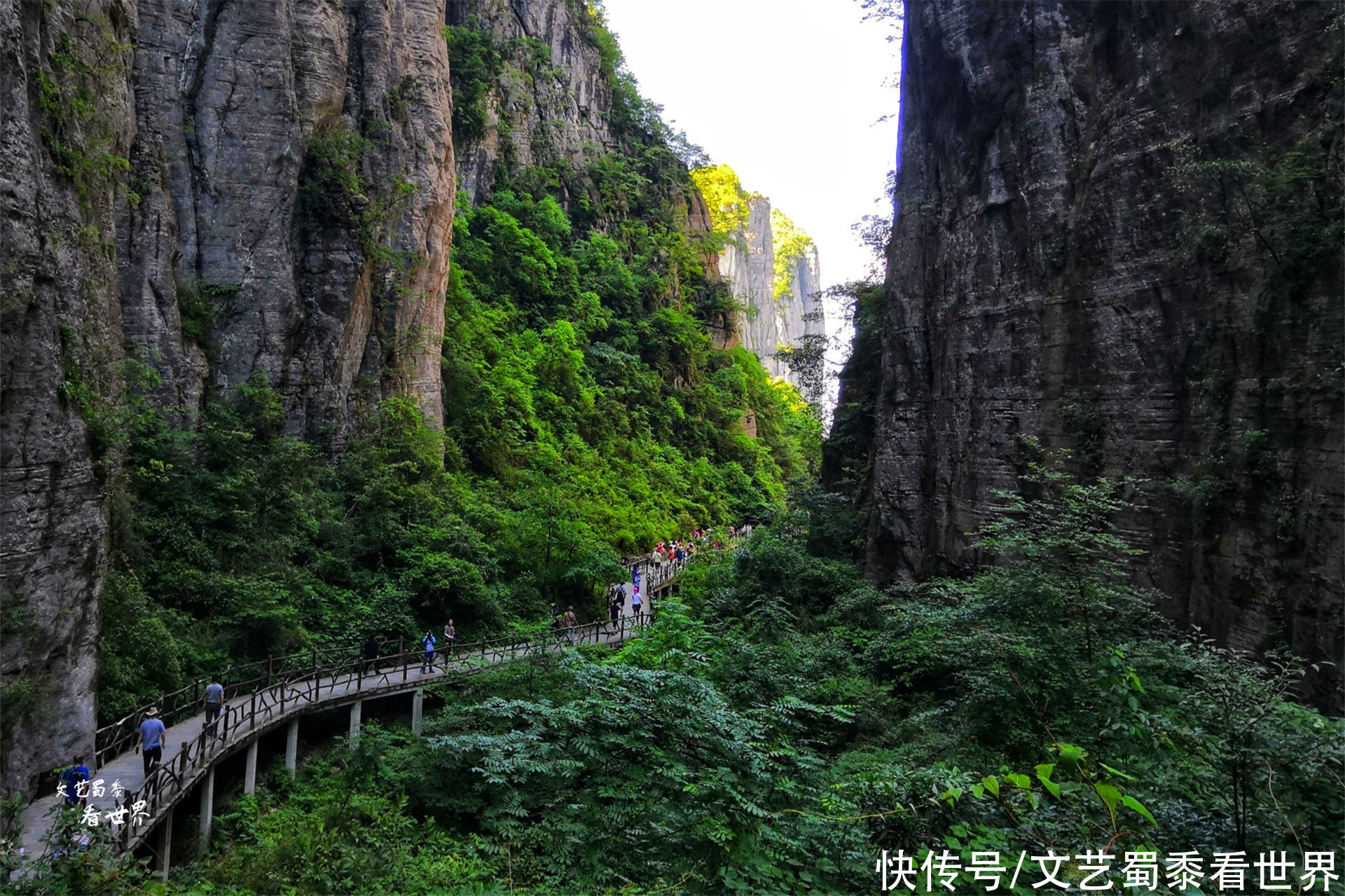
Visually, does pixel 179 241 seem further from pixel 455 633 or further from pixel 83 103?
pixel 455 633

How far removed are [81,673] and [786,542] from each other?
50.8 feet

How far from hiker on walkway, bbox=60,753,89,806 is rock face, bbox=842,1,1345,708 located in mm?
12977

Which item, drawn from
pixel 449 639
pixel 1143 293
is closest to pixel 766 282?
pixel 449 639

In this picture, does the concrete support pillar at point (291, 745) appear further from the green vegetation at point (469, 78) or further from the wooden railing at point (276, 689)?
the green vegetation at point (469, 78)

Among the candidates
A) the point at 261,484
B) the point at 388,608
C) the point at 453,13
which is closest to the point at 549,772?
the point at 388,608

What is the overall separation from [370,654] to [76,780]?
7018 millimetres

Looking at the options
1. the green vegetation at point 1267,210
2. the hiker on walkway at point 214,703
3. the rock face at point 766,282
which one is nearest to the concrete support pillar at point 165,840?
the hiker on walkway at point 214,703

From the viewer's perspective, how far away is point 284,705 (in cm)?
1373

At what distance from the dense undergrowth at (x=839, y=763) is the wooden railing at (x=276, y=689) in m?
1.09

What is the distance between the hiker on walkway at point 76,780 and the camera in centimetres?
826

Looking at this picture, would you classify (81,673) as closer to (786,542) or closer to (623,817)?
(623,817)

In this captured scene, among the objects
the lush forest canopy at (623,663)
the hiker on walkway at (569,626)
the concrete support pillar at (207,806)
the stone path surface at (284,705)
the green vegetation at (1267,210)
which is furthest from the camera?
the hiker on walkway at (569,626)

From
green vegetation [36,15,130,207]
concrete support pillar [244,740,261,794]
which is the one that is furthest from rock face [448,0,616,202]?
concrete support pillar [244,740,261,794]

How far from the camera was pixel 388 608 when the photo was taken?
17.8 metres
